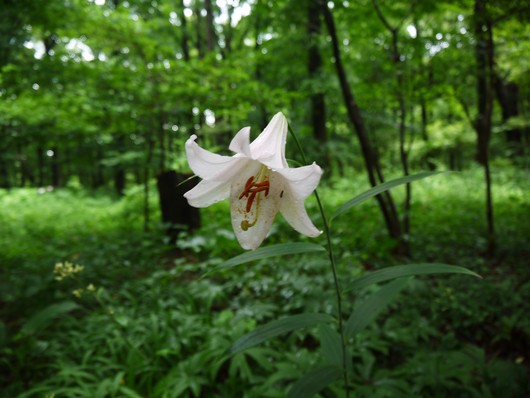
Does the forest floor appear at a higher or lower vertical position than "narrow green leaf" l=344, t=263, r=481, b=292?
lower

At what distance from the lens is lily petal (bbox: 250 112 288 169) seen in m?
0.79

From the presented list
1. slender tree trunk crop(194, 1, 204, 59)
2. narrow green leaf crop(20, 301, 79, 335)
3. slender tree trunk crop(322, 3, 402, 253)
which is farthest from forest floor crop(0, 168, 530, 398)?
slender tree trunk crop(194, 1, 204, 59)

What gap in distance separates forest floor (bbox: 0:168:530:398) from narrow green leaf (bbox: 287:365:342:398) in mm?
236

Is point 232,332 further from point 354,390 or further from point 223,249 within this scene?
point 223,249

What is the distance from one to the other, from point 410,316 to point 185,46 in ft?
39.4

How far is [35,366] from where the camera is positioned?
206 cm

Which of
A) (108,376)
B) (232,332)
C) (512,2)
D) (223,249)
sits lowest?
(108,376)

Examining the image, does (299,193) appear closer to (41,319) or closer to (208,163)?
(208,163)

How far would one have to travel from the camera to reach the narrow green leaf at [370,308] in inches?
41.6

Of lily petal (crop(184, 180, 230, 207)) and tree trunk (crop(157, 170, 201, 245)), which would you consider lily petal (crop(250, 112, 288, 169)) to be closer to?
lily petal (crop(184, 180, 230, 207))

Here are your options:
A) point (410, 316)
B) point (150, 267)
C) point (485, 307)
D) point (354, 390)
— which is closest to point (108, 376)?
point (354, 390)

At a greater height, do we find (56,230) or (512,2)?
(512,2)

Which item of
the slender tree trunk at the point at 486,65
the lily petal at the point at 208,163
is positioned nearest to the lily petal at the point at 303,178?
the lily petal at the point at 208,163

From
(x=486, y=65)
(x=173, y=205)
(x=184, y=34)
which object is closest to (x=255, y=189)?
(x=173, y=205)
